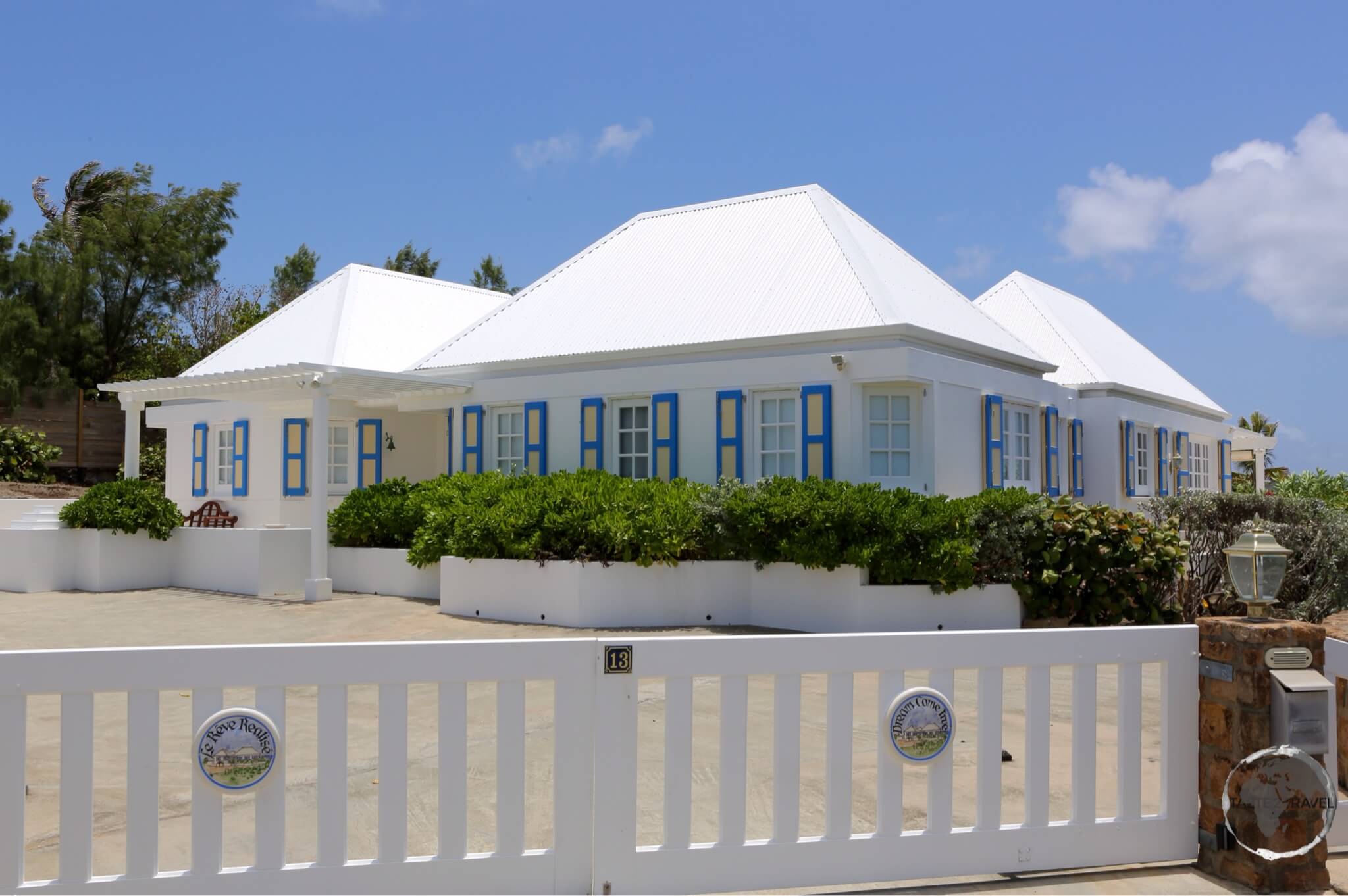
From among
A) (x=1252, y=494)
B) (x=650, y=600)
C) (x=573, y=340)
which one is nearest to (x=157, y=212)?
(x=573, y=340)

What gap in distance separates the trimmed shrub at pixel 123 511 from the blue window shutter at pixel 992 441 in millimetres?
11951

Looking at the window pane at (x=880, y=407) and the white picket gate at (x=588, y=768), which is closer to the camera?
the white picket gate at (x=588, y=768)

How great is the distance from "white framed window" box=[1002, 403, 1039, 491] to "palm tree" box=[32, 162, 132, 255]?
27.8 m

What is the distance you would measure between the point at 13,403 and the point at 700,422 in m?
20.7

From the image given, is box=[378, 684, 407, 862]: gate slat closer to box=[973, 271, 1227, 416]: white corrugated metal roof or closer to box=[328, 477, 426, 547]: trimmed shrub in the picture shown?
box=[328, 477, 426, 547]: trimmed shrub

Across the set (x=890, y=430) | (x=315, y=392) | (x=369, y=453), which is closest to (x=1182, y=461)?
(x=890, y=430)

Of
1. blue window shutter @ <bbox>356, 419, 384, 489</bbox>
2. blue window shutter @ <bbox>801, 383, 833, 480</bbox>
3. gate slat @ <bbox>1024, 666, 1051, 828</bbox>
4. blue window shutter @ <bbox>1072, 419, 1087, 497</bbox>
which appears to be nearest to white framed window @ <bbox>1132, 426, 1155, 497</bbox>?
blue window shutter @ <bbox>1072, 419, 1087, 497</bbox>

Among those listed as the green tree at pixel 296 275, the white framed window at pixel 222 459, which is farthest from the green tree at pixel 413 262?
the white framed window at pixel 222 459

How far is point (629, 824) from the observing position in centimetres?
411

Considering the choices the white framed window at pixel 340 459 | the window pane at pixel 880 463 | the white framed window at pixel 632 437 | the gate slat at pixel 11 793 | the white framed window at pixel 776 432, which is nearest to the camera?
the gate slat at pixel 11 793

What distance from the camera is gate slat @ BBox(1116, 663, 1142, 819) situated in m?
4.52

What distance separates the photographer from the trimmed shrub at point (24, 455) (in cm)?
2691

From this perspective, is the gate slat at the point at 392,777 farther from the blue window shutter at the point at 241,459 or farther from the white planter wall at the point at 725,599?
the blue window shutter at the point at 241,459

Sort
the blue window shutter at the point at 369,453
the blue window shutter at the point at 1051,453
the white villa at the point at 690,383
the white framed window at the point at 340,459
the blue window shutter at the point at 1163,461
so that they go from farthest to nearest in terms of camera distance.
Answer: the blue window shutter at the point at 1163,461
the white framed window at the point at 340,459
the blue window shutter at the point at 369,453
the blue window shutter at the point at 1051,453
the white villa at the point at 690,383
